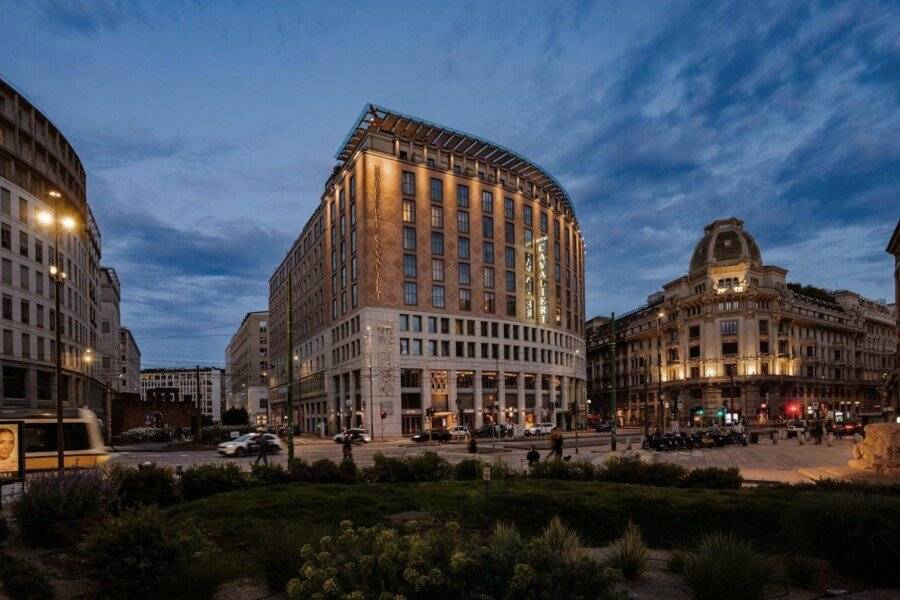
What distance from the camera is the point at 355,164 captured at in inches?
2911

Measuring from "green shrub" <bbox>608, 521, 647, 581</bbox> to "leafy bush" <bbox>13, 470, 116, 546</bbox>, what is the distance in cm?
987

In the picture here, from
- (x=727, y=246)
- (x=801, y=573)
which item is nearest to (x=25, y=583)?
(x=801, y=573)

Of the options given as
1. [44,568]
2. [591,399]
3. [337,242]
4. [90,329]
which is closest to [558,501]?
[44,568]

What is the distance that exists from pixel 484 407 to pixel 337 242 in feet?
99.8

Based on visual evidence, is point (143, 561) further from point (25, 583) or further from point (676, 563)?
point (676, 563)

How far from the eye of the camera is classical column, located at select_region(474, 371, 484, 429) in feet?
250

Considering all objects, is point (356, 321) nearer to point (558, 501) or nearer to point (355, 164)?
point (355, 164)

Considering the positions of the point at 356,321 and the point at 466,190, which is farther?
the point at 466,190

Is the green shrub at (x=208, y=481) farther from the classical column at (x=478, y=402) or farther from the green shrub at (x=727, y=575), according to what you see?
the classical column at (x=478, y=402)

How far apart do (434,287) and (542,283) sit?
19852 millimetres

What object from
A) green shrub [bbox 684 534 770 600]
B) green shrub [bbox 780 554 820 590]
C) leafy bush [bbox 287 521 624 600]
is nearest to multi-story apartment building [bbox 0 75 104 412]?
leafy bush [bbox 287 521 624 600]

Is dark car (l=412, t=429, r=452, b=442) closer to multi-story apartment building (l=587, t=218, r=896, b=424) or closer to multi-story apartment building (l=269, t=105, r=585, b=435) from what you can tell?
multi-story apartment building (l=269, t=105, r=585, b=435)

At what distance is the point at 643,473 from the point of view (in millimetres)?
18750

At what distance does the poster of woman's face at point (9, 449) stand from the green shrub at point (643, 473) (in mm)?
21429
